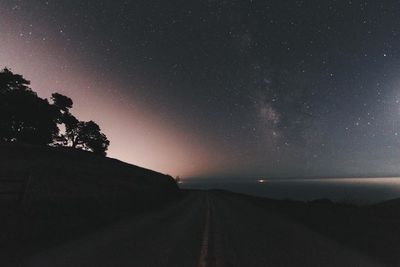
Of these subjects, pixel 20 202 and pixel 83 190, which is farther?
pixel 83 190

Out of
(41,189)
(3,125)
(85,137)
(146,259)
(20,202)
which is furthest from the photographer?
(85,137)

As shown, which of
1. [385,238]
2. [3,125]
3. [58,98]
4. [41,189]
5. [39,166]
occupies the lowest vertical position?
[385,238]

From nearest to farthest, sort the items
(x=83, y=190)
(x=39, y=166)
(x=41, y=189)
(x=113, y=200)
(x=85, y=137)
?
(x=41, y=189), (x=83, y=190), (x=113, y=200), (x=39, y=166), (x=85, y=137)

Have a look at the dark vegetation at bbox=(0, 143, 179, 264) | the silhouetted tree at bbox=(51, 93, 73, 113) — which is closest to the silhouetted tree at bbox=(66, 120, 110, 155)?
the silhouetted tree at bbox=(51, 93, 73, 113)

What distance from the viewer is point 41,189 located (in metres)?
18.0

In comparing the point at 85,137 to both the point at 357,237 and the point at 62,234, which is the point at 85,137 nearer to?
the point at 62,234

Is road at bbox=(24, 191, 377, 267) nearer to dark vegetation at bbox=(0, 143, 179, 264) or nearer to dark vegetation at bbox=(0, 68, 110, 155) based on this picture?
dark vegetation at bbox=(0, 143, 179, 264)

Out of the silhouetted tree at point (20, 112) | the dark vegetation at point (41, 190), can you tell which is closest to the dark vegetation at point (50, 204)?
the dark vegetation at point (41, 190)

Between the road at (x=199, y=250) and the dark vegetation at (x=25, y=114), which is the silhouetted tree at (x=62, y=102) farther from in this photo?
the road at (x=199, y=250)

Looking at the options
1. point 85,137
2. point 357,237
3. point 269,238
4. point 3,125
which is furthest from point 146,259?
point 85,137

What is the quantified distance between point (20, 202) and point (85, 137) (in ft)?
194

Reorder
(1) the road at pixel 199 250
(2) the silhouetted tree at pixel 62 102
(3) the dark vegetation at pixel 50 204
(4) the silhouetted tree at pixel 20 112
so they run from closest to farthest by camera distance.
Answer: (1) the road at pixel 199 250
(3) the dark vegetation at pixel 50 204
(4) the silhouetted tree at pixel 20 112
(2) the silhouetted tree at pixel 62 102

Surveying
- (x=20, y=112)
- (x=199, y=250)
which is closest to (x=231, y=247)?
(x=199, y=250)

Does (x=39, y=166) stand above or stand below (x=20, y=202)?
above
